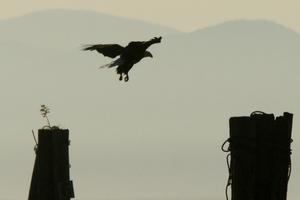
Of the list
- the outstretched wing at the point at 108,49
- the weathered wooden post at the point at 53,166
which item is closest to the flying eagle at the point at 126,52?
the outstretched wing at the point at 108,49

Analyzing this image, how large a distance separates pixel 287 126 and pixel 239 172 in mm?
761

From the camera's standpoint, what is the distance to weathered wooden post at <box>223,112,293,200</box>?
11.9 m

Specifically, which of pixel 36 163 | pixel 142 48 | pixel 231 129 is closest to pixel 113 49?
pixel 142 48

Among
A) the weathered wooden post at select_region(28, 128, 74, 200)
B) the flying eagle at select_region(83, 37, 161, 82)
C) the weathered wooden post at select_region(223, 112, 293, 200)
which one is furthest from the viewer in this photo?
the flying eagle at select_region(83, 37, 161, 82)

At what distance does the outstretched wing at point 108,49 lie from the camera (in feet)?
56.7

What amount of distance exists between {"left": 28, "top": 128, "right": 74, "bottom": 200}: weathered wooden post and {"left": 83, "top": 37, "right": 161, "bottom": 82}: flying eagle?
2.46 metres

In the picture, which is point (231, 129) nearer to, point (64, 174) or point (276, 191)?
point (276, 191)

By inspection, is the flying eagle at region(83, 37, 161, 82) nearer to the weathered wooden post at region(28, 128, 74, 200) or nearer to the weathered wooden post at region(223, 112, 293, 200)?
the weathered wooden post at region(28, 128, 74, 200)

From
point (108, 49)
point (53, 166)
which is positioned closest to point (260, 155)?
point (53, 166)

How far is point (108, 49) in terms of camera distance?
17.6 m

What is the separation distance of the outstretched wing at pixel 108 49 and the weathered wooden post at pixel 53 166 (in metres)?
2.45

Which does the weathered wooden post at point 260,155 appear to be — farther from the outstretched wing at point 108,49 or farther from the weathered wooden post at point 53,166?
the outstretched wing at point 108,49

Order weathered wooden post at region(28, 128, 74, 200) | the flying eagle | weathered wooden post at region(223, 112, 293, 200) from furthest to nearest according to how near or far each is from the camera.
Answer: the flying eagle
weathered wooden post at region(28, 128, 74, 200)
weathered wooden post at region(223, 112, 293, 200)

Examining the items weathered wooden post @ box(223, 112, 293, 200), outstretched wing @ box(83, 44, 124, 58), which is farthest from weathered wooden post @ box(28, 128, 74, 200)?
weathered wooden post @ box(223, 112, 293, 200)
